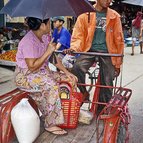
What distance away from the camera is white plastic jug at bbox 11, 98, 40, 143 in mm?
3219

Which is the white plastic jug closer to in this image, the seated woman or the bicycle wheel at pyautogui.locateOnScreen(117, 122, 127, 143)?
the seated woman

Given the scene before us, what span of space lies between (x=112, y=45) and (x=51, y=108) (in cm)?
138

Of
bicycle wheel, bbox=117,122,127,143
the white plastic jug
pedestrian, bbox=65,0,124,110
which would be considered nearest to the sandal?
the white plastic jug

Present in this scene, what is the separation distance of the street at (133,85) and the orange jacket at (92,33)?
111 centimetres

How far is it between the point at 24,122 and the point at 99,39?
1.75 metres

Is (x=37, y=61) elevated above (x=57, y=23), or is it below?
below

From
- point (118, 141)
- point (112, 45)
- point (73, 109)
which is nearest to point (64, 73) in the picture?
point (73, 109)

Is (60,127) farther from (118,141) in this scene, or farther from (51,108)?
(118,141)

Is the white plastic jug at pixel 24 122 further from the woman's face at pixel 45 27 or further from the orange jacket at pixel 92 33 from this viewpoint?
the orange jacket at pixel 92 33

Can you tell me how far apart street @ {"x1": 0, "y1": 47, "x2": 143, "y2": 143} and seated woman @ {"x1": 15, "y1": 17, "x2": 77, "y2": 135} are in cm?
141

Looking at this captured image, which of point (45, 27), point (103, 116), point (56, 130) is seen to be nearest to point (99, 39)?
point (45, 27)

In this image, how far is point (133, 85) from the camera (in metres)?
8.16

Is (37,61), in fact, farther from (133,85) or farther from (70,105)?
(133,85)

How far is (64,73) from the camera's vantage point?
13.2 feet
